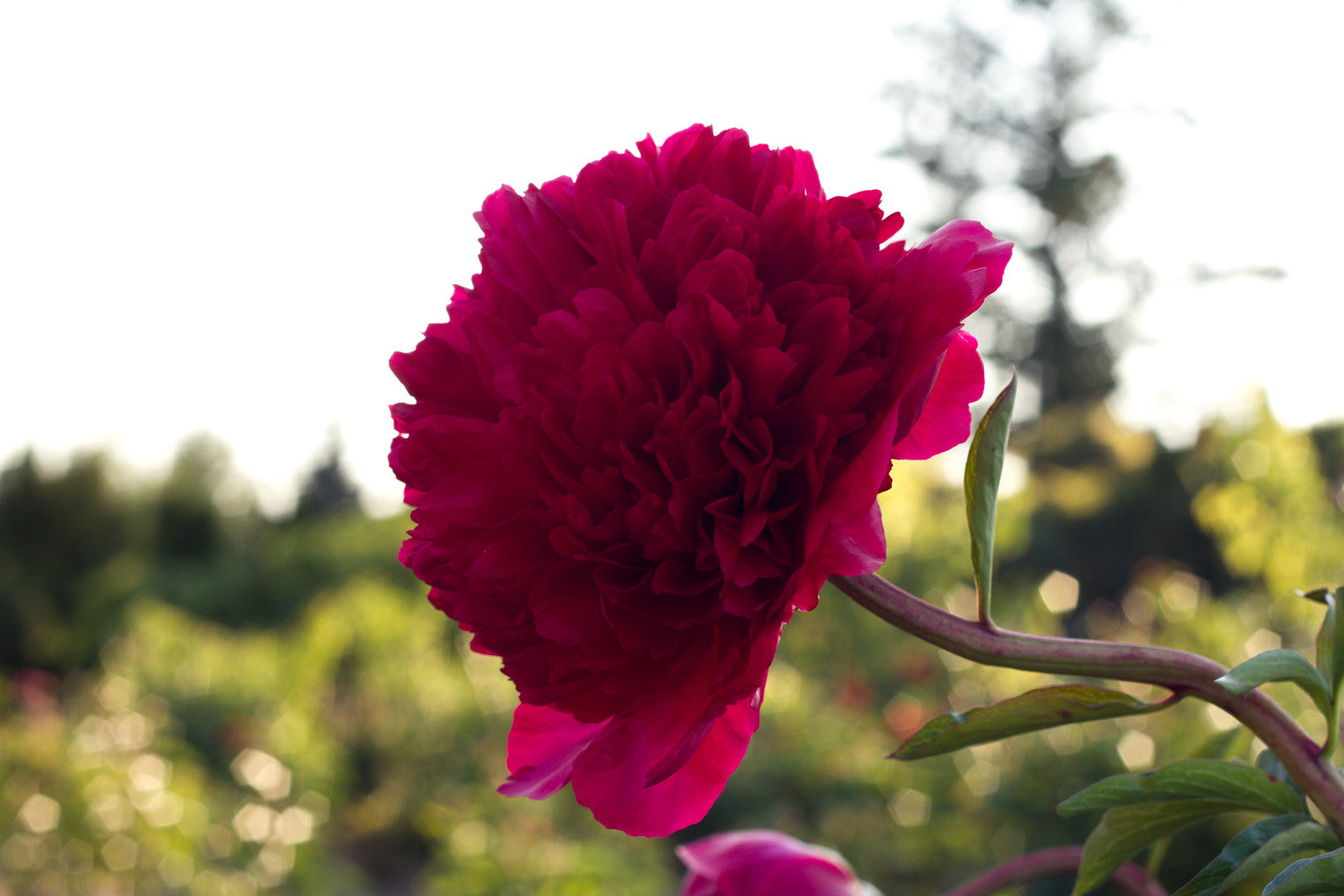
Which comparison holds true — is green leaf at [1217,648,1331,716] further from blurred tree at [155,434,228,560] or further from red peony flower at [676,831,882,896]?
blurred tree at [155,434,228,560]

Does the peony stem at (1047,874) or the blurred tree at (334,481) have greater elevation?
the blurred tree at (334,481)

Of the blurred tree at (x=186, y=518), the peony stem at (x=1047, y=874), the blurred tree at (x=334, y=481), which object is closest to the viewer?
the peony stem at (x=1047, y=874)

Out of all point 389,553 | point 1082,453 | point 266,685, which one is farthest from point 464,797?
point 1082,453

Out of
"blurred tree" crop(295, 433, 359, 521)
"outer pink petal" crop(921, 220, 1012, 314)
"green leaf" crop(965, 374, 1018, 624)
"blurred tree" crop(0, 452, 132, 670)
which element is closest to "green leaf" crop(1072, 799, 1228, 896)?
"green leaf" crop(965, 374, 1018, 624)

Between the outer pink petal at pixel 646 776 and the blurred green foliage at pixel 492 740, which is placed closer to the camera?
the outer pink petal at pixel 646 776

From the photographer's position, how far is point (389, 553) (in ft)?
30.1

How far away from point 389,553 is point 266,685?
416cm

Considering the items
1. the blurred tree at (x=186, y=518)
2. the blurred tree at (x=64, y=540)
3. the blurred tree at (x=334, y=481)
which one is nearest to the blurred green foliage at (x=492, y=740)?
the blurred tree at (x=64, y=540)

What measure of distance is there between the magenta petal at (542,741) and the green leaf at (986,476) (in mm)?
169

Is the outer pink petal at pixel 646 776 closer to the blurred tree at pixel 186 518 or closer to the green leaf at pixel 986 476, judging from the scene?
the green leaf at pixel 986 476

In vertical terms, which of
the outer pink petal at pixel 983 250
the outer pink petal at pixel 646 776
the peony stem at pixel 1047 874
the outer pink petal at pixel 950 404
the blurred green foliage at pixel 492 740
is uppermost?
the outer pink petal at pixel 983 250

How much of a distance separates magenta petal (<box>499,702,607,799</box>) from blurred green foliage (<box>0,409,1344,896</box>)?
0.33 m

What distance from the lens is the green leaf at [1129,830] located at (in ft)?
1.32

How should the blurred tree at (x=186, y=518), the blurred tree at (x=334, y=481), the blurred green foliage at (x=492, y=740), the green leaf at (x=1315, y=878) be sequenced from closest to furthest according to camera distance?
the green leaf at (x=1315, y=878) < the blurred green foliage at (x=492, y=740) < the blurred tree at (x=186, y=518) < the blurred tree at (x=334, y=481)
